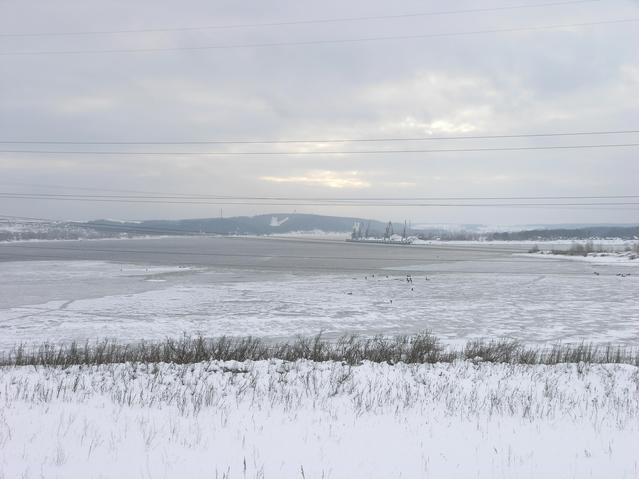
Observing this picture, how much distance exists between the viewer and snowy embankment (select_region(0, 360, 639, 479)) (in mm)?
5316

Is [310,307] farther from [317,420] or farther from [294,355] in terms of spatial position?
[317,420]

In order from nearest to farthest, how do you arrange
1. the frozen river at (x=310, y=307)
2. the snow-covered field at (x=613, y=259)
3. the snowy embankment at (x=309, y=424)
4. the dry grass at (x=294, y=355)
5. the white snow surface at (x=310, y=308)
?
the snowy embankment at (x=309, y=424) → the dry grass at (x=294, y=355) → the white snow surface at (x=310, y=308) → the frozen river at (x=310, y=307) → the snow-covered field at (x=613, y=259)

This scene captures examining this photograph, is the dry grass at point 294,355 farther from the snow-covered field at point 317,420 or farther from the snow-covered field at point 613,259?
the snow-covered field at point 613,259

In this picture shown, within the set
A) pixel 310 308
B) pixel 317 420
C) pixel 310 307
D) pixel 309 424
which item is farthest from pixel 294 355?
pixel 310 307

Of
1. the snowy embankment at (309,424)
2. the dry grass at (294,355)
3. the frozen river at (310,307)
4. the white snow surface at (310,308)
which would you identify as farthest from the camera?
the frozen river at (310,307)

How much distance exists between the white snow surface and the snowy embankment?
10.4 metres

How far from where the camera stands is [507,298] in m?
33.3

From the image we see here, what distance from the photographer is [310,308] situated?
27734 millimetres

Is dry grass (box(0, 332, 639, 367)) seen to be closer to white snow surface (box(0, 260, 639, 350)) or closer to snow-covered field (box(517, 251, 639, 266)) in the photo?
white snow surface (box(0, 260, 639, 350))

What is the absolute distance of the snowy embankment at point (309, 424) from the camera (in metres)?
5.32

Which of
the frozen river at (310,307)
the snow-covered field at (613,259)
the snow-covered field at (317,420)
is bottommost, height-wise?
the frozen river at (310,307)

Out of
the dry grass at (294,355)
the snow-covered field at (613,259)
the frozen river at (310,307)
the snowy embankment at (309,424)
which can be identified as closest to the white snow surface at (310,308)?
the frozen river at (310,307)

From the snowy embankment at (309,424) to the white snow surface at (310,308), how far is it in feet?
34.1

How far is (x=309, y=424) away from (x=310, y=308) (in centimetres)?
2085
